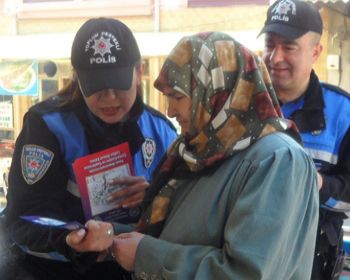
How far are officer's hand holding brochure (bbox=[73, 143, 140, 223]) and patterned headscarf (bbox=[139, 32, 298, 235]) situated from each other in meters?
0.40

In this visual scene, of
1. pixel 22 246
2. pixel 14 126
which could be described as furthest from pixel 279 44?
pixel 14 126

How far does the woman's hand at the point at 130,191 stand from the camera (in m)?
1.49

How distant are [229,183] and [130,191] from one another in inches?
19.9

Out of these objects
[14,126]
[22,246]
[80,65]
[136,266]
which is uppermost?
[80,65]

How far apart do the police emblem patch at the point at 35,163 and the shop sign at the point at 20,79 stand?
3295mm

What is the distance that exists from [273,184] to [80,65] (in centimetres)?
74

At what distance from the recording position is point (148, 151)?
63.5 inches

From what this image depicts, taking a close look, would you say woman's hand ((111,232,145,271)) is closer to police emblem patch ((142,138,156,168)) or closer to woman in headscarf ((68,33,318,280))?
woman in headscarf ((68,33,318,280))

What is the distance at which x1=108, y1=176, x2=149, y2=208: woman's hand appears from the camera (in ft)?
4.88

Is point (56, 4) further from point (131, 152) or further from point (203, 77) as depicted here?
point (203, 77)

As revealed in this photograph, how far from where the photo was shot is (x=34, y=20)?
5.75 metres

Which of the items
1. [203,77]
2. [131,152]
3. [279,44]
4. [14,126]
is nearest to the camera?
[203,77]

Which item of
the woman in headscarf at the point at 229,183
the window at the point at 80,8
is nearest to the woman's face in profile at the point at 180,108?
the woman in headscarf at the point at 229,183

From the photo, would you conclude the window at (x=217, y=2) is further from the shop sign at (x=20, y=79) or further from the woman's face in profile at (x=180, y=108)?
the woman's face in profile at (x=180, y=108)
